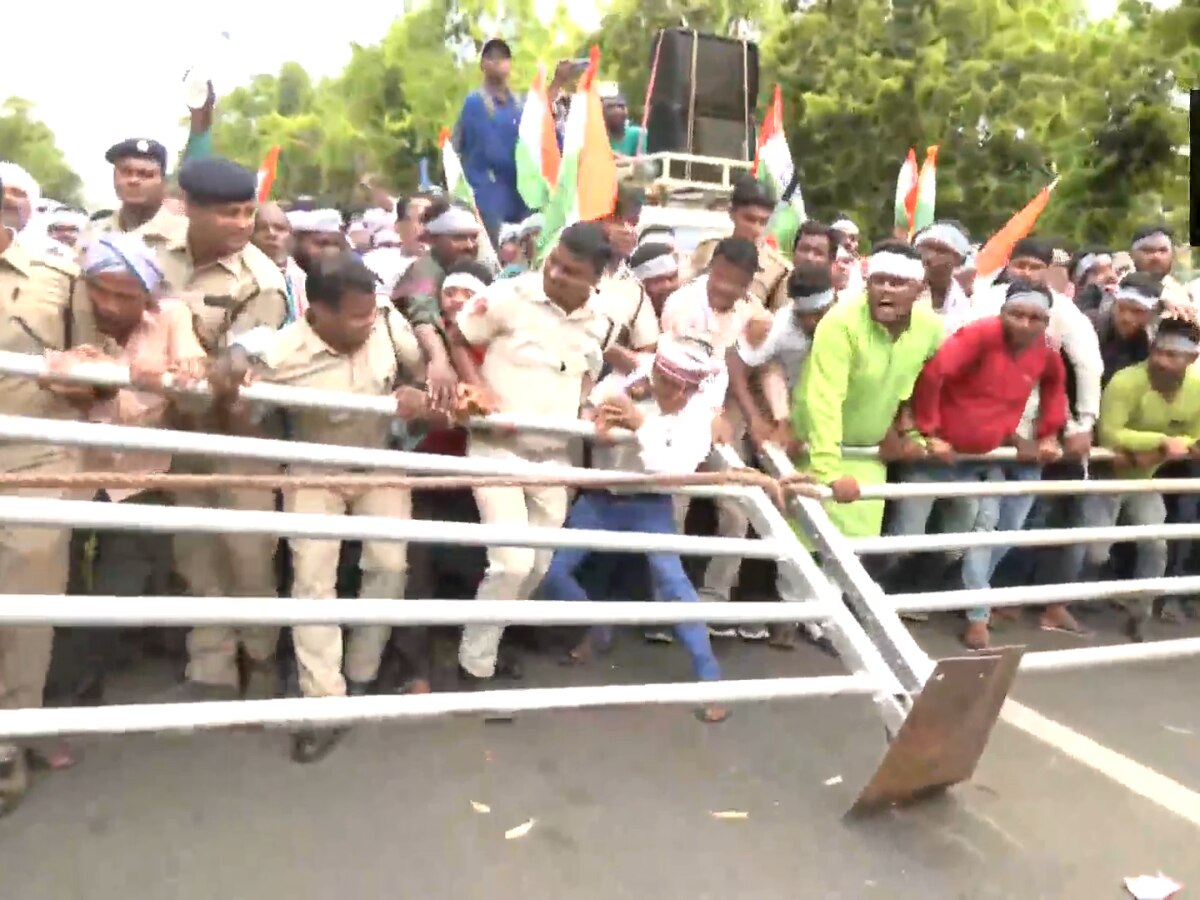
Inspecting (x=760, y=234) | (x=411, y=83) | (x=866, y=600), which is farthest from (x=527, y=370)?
(x=411, y=83)

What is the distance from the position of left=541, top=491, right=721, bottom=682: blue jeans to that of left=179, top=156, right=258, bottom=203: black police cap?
1595 millimetres

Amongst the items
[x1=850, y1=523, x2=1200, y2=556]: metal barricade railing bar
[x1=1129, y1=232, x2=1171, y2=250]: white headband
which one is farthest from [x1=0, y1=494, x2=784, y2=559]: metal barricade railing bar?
[x1=1129, y1=232, x2=1171, y2=250]: white headband

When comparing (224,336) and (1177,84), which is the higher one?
(1177,84)

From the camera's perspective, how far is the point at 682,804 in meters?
3.11

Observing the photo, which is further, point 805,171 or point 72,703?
point 805,171

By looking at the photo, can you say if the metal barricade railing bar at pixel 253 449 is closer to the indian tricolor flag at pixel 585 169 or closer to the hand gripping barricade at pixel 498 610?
the hand gripping barricade at pixel 498 610

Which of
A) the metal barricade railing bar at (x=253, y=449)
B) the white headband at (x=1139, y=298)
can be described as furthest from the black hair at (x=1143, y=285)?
the metal barricade railing bar at (x=253, y=449)

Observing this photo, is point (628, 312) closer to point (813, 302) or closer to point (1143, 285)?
point (813, 302)

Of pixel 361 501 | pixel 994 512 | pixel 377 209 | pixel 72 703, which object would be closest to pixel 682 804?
pixel 361 501

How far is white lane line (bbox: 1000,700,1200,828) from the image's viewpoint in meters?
3.27

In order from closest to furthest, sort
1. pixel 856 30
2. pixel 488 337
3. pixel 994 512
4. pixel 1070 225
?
pixel 488 337
pixel 994 512
pixel 1070 225
pixel 856 30

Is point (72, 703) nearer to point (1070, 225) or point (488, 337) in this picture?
point (488, 337)

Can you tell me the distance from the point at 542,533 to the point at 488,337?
1.10m

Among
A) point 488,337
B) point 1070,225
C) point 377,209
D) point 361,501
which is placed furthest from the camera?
point 1070,225
